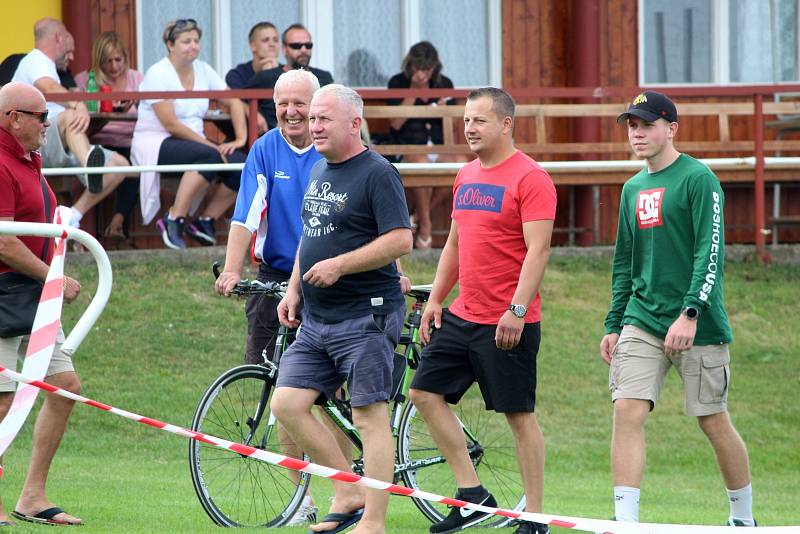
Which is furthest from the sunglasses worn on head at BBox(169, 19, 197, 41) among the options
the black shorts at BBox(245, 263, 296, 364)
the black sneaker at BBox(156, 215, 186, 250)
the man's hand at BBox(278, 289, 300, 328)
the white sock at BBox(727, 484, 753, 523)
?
the white sock at BBox(727, 484, 753, 523)

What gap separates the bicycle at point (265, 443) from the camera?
22.2ft

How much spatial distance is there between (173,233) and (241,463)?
6088 millimetres

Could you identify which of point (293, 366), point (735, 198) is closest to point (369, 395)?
point (293, 366)

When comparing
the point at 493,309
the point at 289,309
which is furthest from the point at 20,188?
the point at 493,309

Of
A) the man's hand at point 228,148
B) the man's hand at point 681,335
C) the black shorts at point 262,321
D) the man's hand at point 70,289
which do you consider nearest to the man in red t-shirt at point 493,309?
the man's hand at point 681,335

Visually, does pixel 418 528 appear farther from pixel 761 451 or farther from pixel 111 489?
pixel 761 451

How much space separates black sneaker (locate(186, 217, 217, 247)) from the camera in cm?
1309

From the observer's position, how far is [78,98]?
1210cm

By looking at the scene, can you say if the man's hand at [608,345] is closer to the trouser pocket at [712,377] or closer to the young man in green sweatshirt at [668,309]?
the young man in green sweatshirt at [668,309]

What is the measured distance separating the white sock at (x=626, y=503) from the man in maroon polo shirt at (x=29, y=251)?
2.54 metres

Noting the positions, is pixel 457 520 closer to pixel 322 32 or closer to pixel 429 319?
pixel 429 319

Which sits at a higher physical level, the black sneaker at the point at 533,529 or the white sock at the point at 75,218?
the white sock at the point at 75,218

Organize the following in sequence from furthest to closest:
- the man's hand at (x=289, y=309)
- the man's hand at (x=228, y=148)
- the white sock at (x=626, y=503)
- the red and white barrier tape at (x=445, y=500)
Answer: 1. the man's hand at (x=228, y=148)
2. the man's hand at (x=289, y=309)
3. the white sock at (x=626, y=503)
4. the red and white barrier tape at (x=445, y=500)

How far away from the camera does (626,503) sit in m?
6.26
